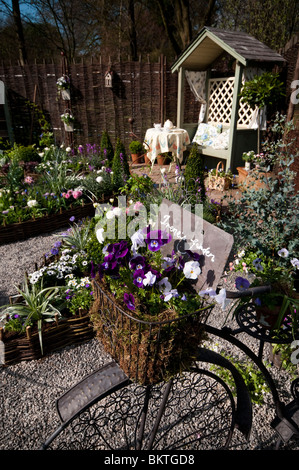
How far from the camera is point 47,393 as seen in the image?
Answer: 78.4 inches

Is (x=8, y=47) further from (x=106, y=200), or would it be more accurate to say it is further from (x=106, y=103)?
(x=106, y=200)

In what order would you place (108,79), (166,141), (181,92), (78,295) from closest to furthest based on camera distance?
1. (78,295)
2. (166,141)
3. (181,92)
4. (108,79)

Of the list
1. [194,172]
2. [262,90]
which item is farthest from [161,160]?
[194,172]

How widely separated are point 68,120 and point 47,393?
760cm

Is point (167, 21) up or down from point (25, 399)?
up

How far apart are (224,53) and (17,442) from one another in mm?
7804

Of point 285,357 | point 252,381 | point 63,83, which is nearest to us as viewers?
point 252,381

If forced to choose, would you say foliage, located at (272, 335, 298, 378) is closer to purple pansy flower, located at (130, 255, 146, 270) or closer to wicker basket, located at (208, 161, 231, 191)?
purple pansy flower, located at (130, 255, 146, 270)

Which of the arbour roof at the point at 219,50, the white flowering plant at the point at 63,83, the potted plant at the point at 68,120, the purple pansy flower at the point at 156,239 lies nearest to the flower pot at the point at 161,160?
the arbour roof at the point at 219,50

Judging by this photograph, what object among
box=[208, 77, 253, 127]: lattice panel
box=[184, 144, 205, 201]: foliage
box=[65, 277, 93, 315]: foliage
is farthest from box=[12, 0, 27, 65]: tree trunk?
box=[65, 277, 93, 315]: foliage

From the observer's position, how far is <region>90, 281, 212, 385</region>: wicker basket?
904mm

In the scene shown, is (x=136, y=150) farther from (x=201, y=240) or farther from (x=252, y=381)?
(x=201, y=240)
